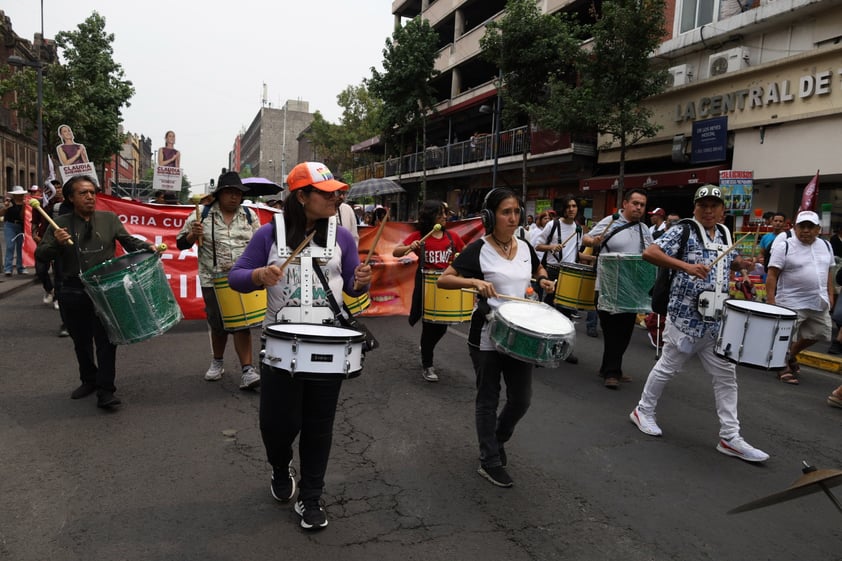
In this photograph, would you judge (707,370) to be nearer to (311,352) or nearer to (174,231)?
(311,352)

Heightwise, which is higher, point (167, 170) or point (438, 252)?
point (167, 170)

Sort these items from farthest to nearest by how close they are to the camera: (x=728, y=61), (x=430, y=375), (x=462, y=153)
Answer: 1. (x=462, y=153)
2. (x=728, y=61)
3. (x=430, y=375)

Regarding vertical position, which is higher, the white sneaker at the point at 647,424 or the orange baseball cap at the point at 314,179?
the orange baseball cap at the point at 314,179

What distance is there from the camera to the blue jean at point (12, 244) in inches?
495

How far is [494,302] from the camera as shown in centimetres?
384

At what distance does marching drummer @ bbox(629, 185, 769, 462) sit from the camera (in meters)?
4.56

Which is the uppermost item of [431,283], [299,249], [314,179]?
[314,179]

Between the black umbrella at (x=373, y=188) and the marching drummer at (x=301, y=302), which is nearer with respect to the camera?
the marching drummer at (x=301, y=302)

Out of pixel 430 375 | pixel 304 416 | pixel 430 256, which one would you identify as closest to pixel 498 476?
pixel 304 416

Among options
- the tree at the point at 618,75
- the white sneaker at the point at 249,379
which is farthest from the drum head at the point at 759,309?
the tree at the point at 618,75

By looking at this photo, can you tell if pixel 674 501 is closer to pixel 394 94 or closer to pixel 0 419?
pixel 0 419

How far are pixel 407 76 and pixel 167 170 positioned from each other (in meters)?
13.3

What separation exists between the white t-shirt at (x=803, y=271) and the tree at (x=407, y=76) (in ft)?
80.7

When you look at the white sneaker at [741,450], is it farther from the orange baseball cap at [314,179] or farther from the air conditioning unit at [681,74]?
the air conditioning unit at [681,74]
